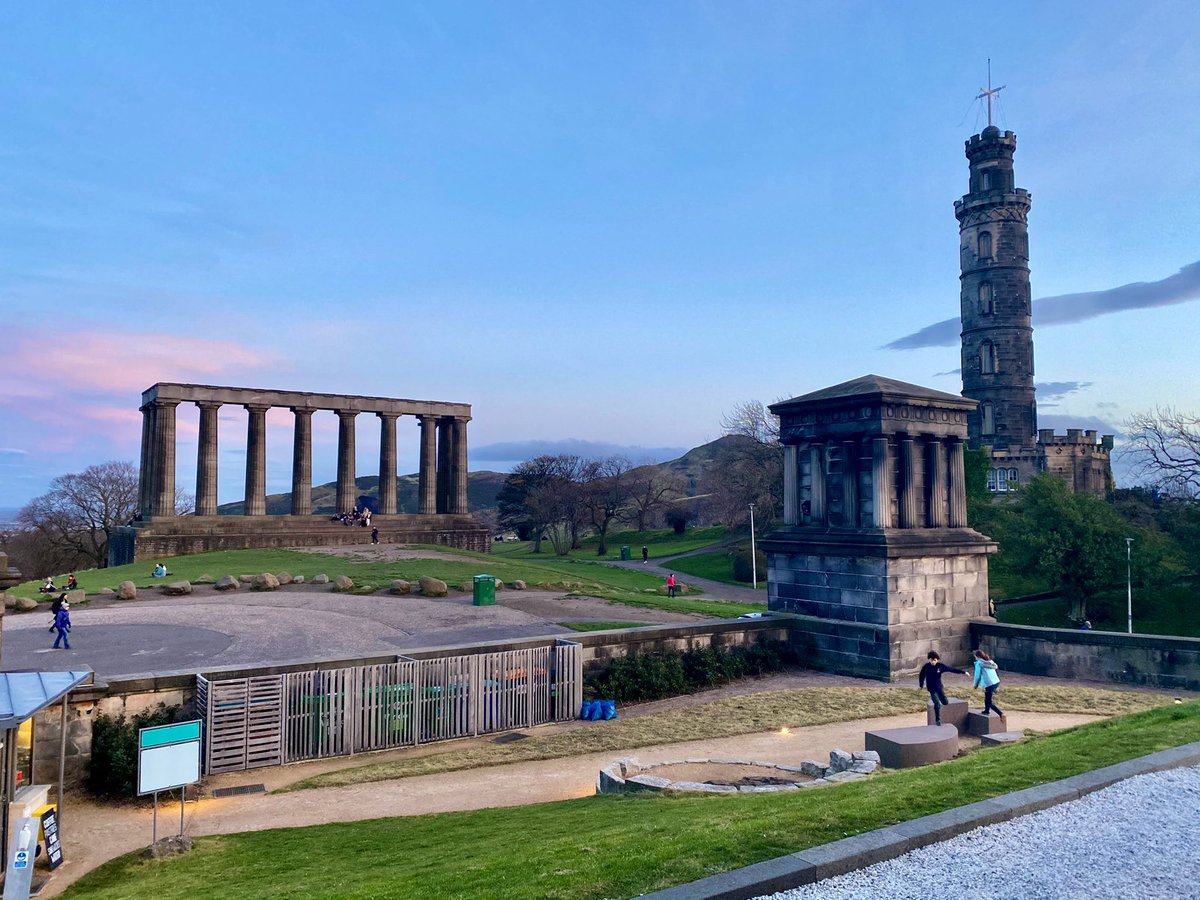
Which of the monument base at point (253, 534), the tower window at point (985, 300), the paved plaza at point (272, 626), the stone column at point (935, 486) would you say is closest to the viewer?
the paved plaza at point (272, 626)

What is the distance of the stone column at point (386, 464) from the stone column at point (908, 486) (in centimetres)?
4948

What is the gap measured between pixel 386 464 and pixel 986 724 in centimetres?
5706

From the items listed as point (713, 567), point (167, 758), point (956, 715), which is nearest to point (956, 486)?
point (956, 715)

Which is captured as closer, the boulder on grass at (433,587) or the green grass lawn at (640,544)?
the boulder on grass at (433,587)

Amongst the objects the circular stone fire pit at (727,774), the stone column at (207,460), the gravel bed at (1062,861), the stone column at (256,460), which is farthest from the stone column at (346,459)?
the gravel bed at (1062,861)

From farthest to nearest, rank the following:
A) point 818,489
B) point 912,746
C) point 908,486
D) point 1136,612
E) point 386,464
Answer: point 386,464
point 1136,612
point 818,489
point 908,486
point 912,746

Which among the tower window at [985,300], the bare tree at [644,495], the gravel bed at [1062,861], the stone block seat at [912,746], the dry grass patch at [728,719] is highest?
the tower window at [985,300]

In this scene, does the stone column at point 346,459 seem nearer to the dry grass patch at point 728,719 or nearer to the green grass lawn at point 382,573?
the green grass lawn at point 382,573

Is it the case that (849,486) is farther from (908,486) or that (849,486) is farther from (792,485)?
(792,485)

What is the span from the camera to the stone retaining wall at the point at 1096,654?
66.8ft

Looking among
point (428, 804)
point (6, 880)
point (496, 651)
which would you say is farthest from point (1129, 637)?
point (6, 880)

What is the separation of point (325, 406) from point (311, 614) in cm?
3680

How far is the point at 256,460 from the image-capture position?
6122 centimetres

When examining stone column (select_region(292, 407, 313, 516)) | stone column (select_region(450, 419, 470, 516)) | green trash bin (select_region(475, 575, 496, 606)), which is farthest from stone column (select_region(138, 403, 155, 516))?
green trash bin (select_region(475, 575, 496, 606))
